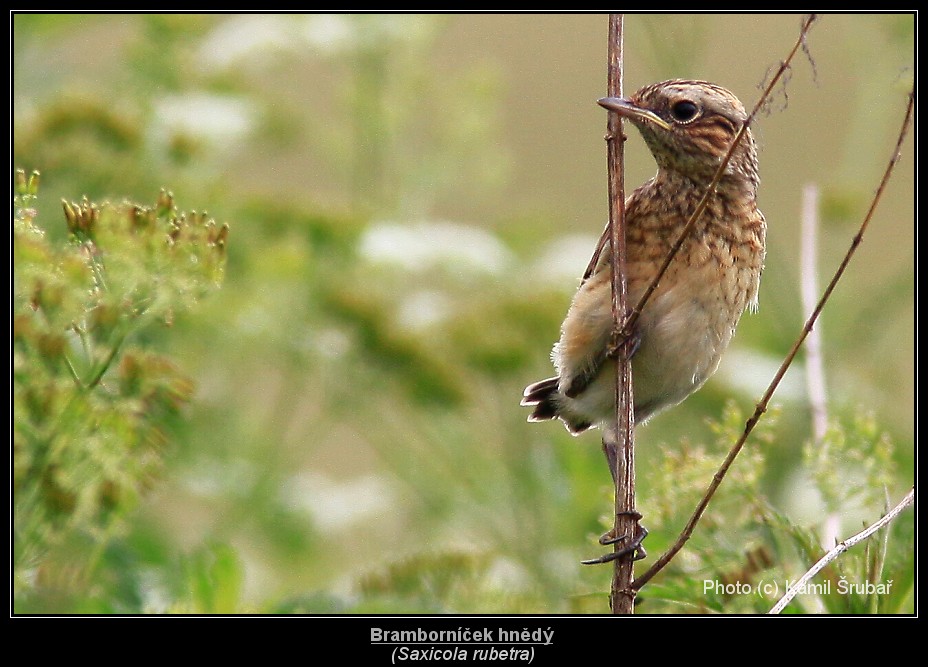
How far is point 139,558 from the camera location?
4.27 m

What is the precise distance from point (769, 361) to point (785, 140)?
2830mm

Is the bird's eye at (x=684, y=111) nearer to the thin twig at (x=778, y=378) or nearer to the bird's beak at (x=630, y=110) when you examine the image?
the bird's beak at (x=630, y=110)

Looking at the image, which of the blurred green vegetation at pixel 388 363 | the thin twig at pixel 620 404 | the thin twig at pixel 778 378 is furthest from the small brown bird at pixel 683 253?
the thin twig at pixel 778 378

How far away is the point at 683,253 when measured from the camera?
3.50 metres

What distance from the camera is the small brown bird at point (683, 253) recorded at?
3.45 m

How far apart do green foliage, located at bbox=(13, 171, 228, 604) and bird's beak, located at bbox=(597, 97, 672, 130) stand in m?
0.99

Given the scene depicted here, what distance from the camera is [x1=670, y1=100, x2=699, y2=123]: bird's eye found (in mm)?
3381

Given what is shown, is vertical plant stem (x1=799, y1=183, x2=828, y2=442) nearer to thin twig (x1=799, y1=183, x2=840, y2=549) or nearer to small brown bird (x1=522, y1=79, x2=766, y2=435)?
thin twig (x1=799, y1=183, x2=840, y2=549)

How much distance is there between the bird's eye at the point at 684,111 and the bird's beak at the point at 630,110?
38mm

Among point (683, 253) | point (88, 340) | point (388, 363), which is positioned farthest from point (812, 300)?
point (88, 340)

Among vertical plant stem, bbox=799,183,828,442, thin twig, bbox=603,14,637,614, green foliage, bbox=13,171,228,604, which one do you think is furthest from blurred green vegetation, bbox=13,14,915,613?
thin twig, bbox=603,14,637,614

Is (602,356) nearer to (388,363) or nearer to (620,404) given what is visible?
(620,404)

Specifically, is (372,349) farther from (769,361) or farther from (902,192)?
(902,192)
